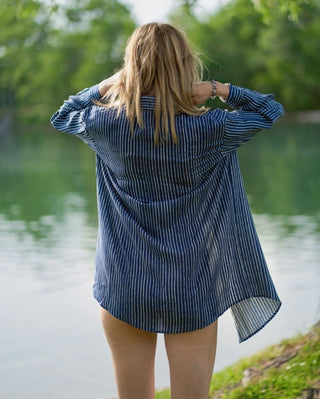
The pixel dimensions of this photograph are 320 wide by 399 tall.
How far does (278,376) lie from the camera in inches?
125

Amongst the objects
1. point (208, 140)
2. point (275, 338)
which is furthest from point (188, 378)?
point (275, 338)

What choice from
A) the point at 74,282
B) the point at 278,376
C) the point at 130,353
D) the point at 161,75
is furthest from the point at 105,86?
the point at 74,282

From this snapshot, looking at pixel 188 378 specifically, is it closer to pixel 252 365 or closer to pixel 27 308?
pixel 252 365

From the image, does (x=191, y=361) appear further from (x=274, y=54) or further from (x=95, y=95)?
(x=274, y=54)

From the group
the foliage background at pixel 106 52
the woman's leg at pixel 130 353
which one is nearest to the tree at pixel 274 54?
the foliage background at pixel 106 52

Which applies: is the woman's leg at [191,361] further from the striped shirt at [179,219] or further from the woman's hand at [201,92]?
the woman's hand at [201,92]

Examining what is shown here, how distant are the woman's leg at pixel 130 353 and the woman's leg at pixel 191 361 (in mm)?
92

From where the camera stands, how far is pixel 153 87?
184 centimetres

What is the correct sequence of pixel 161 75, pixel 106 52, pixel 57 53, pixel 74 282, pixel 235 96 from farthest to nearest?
pixel 57 53 → pixel 106 52 → pixel 74 282 → pixel 235 96 → pixel 161 75

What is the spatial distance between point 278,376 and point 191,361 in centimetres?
142

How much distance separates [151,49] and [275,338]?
11.8ft

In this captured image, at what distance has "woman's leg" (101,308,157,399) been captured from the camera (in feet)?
6.49

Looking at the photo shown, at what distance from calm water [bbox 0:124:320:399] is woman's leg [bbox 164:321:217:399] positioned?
2404mm

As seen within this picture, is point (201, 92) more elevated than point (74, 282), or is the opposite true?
point (201, 92)
